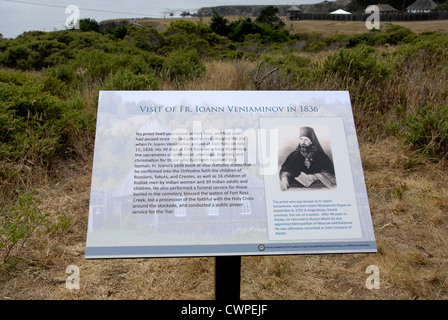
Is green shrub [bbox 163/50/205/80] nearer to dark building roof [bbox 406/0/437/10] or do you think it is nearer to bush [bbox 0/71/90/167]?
bush [bbox 0/71/90/167]

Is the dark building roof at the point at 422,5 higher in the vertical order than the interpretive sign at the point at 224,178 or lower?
higher

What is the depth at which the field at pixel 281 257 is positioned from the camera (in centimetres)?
290

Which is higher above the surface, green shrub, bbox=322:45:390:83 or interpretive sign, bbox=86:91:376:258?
green shrub, bbox=322:45:390:83

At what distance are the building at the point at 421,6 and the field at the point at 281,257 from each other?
44.2 metres

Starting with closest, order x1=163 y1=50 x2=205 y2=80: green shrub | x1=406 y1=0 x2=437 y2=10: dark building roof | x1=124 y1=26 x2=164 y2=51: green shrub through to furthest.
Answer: x1=163 y1=50 x2=205 y2=80: green shrub < x1=124 y1=26 x2=164 y2=51: green shrub < x1=406 y1=0 x2=437 y2=10: dark building roof

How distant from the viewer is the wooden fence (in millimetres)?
37688

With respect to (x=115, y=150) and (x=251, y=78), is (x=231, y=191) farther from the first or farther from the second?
(x=251, y=78)

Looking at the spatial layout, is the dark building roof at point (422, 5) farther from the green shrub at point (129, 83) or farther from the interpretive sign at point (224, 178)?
the interpretive sign at point (224, 178)

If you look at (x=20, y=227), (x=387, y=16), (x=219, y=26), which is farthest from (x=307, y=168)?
(x=387, y=16)

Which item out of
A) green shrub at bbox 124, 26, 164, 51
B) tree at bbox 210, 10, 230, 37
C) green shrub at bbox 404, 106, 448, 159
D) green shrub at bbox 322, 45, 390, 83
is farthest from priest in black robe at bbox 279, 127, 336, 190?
tree at bbox 210, 10, 230, 37

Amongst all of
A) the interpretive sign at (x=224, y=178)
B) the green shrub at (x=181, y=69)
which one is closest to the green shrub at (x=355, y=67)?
the green shrub at (x=181, y=69)

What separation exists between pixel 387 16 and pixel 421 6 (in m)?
6.45

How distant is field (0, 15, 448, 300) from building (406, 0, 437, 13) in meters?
44.2

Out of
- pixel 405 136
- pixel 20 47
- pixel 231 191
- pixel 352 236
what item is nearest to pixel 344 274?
pixel 352 236
